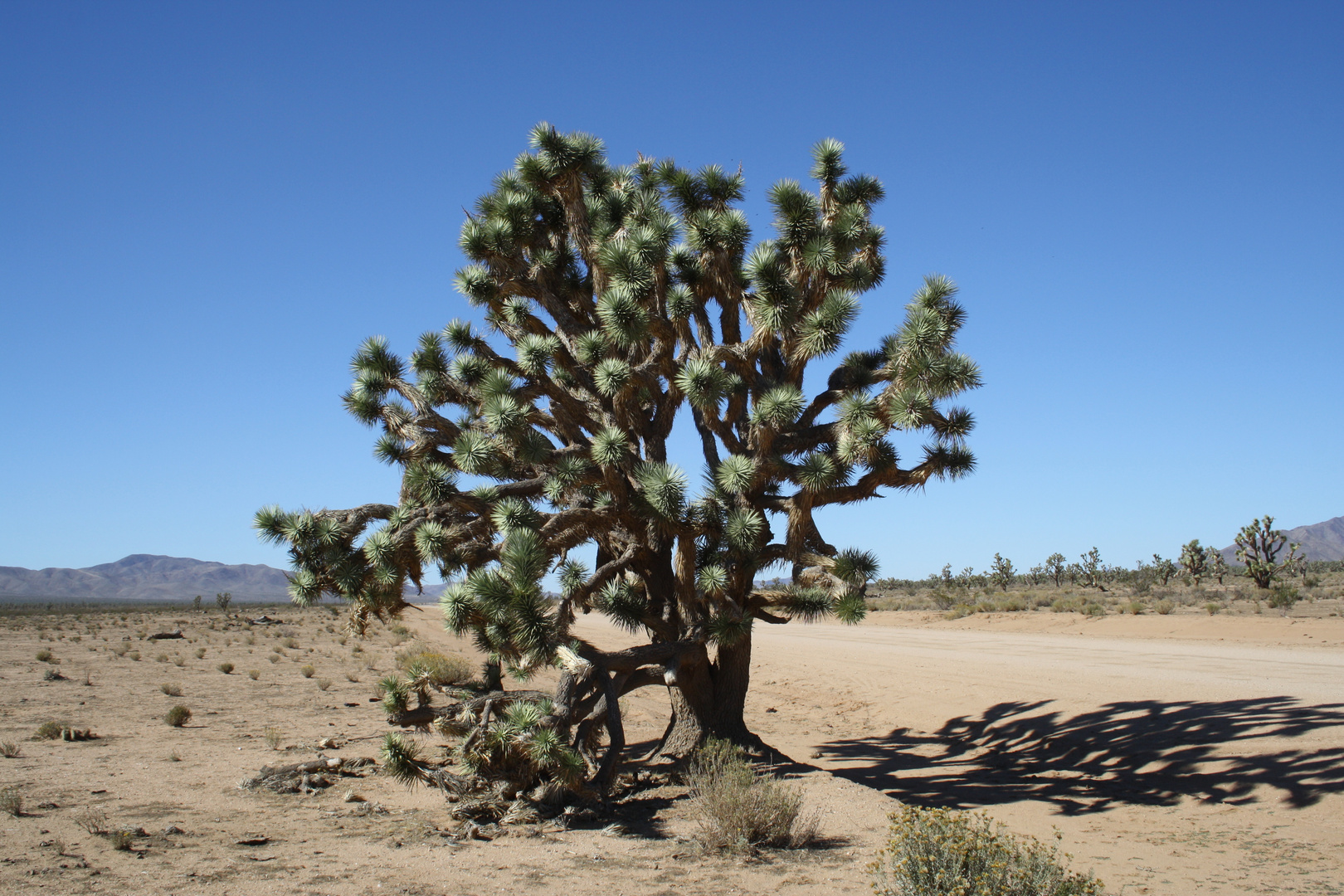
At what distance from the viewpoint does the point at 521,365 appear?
9.74m

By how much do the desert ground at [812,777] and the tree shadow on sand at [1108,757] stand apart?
0.14 feet

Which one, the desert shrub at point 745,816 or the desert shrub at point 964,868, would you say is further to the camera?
the desert shrub at point 745,816

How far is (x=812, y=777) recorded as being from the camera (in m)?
9.21

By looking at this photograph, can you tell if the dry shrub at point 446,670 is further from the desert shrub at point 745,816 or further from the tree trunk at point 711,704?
the desert shrub at point 745,816

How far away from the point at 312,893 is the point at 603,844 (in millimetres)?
2294

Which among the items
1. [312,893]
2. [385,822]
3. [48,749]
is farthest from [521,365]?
[48,749]

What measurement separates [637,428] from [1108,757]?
7.38m

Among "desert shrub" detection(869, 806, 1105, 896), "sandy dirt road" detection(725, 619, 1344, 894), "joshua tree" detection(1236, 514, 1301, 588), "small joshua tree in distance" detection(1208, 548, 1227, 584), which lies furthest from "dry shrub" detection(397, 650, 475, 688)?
"small joshua tree in distance" detection(1208, 548, 1227, 584)

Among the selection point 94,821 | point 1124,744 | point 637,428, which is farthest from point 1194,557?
point 94,821

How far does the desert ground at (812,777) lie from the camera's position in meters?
6.23

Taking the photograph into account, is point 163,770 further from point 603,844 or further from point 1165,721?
point 1165,721

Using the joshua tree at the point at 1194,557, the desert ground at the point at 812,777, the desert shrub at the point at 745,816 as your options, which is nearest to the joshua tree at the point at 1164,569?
the joshua tree at the point at 1194,557

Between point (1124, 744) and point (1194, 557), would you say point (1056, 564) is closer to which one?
point (1194, 557)

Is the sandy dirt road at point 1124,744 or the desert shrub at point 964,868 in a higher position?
the desert shrub at point 964,868
